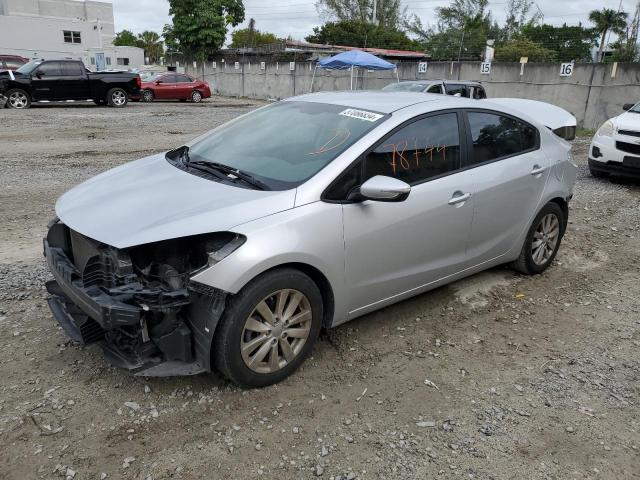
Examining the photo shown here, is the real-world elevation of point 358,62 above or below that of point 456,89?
above

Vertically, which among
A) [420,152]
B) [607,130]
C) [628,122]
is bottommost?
[607,130]

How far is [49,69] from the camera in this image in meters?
18.2

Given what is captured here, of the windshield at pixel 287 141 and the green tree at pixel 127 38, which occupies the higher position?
the green tree at pixel 127 38

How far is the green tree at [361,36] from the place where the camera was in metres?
55.8

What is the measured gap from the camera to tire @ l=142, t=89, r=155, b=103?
78.0 feet

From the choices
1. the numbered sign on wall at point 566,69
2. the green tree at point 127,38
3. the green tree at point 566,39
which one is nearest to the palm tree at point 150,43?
the green tree at point 127,38

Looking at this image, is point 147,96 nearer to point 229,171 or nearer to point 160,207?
point 229,171

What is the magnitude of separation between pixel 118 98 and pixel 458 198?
62.6 ft

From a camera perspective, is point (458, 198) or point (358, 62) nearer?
point (458, 198)

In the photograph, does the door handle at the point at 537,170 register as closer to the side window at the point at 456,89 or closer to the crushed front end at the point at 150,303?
the crushed front end at the point at 150,303

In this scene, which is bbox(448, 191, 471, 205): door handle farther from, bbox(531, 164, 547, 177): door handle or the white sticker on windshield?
bbox(531, 164, 547, 177): door handle

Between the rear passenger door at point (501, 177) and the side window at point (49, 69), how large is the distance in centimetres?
1783

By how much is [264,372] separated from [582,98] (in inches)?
675

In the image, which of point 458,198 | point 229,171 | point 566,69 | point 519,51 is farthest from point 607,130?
point 519,51
